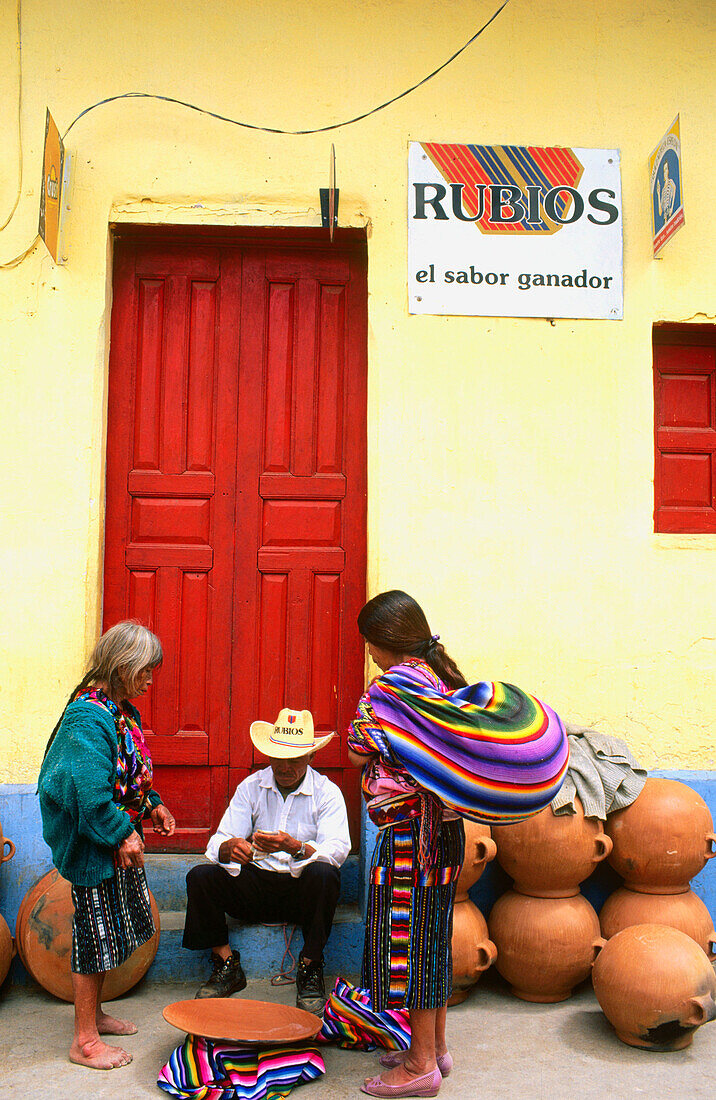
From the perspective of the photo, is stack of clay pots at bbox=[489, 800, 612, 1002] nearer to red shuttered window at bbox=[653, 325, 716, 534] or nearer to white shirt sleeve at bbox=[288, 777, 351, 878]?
white shirt sleeve at bbox=[288, 777, 351, 878]

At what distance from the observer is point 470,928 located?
3.72 metres

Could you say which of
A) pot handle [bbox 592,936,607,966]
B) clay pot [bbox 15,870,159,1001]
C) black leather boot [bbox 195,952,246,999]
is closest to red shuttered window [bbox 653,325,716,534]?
pot handle [bbox 592,936,607,966]

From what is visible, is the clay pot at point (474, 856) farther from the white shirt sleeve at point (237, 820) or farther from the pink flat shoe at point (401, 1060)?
the white shirt sleeve at point (237, 820)

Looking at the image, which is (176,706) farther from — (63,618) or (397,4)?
A: (397,4)

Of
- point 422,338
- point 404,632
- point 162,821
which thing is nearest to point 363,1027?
point 162,821

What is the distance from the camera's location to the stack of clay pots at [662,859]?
3807 mm

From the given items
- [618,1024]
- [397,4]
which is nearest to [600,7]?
[397,4]

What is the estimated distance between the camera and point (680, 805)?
3.89 metres

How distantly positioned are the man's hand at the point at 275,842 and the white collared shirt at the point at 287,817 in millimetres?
84

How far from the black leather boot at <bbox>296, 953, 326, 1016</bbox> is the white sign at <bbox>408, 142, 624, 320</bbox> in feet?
9.63

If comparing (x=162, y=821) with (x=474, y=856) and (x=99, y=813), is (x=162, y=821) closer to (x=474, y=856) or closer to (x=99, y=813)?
(x=99, y=813)

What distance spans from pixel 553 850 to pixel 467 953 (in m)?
0.53

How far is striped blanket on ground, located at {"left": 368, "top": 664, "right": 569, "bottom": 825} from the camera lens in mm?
2703

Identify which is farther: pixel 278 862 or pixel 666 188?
pixel 666 188
